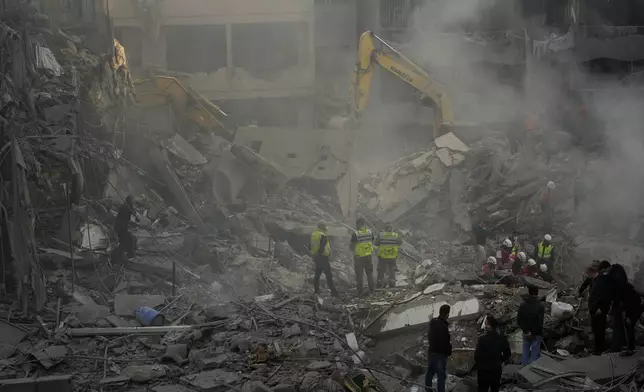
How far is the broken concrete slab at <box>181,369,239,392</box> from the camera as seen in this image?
8227 mm

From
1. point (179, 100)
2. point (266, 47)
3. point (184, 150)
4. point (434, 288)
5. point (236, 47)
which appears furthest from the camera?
point (266, 47)

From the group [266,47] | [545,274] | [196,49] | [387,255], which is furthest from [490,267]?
[196,49]

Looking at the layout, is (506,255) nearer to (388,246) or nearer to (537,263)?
(537,263)

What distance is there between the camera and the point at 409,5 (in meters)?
28.0

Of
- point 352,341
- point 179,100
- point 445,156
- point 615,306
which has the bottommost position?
point 352,341

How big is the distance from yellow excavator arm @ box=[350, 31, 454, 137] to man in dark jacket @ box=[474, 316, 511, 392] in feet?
40.8

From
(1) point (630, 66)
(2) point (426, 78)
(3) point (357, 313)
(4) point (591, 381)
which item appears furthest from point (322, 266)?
(1) point (630, 66)

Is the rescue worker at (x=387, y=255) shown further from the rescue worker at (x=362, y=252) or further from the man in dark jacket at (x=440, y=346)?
the man in dark jacket at (x=440, y=346)

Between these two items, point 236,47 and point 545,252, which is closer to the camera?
point 545,252

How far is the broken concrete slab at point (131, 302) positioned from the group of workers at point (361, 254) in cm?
265

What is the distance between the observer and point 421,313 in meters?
10.2

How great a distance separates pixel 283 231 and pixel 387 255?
3141 millimetres

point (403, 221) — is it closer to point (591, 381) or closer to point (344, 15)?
point (591, 381)

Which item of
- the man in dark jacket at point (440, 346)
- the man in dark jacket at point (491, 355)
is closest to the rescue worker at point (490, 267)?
the man in dark jacket at point (440, 346)
